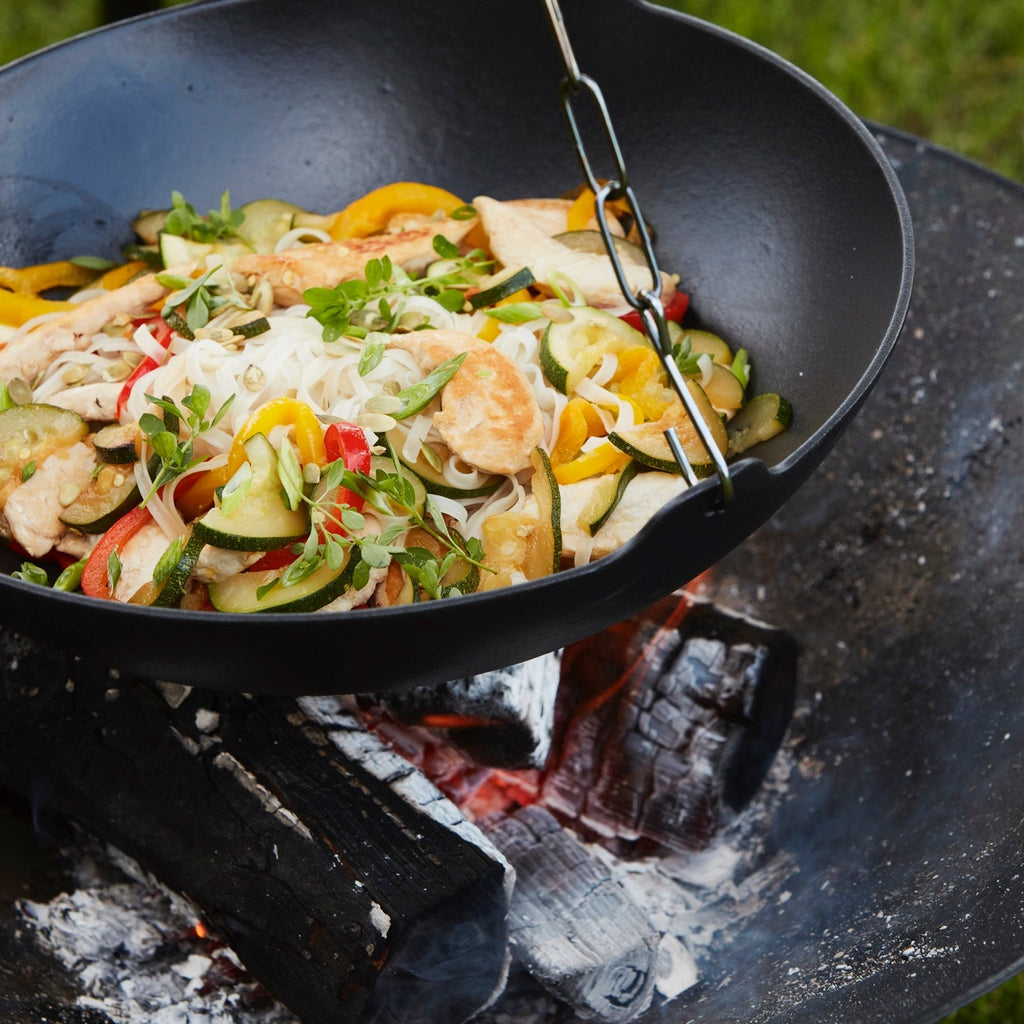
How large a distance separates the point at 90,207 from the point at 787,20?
4821 millimetres

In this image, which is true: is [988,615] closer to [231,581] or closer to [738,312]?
[738,312]

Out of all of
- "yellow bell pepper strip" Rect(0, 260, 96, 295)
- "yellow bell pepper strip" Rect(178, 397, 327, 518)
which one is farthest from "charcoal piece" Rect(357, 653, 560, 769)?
"yellow bell pepper strip" Rect(0, 260, 96, 295)

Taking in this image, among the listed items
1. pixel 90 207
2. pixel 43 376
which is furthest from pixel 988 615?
pixel 90 207

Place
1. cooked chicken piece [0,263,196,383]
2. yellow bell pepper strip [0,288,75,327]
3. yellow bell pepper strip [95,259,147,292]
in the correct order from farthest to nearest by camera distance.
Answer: yellow bell pepper strip [95,259,147,292], yellow bell pepper strip [0,288,75,327], cooked chicken piece [0,263,196,383]

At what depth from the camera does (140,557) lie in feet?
7.83

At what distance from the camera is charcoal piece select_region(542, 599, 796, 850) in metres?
3.04

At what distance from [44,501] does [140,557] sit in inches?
12.9

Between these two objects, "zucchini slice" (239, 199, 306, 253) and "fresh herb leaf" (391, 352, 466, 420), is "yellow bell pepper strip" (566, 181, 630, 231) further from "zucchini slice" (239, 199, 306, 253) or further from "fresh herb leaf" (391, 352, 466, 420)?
"fresh herb leaf" (391, 352, 466, 420)

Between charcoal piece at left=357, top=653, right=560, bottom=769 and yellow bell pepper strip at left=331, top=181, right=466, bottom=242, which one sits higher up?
yellow bell pepper strip at left=331, top=181, right=466, bottom=242

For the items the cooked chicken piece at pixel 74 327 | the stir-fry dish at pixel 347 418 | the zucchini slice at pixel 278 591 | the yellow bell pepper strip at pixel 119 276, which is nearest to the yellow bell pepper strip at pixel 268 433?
the stir-fry dish at pixel 347 418

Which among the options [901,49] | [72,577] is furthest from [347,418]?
[901,49]

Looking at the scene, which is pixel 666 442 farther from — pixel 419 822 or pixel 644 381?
pixel 419 822

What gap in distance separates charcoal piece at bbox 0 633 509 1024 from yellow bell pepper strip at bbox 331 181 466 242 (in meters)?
1.39

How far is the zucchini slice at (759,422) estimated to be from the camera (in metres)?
2.73
